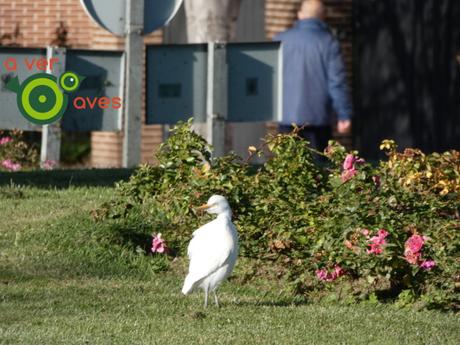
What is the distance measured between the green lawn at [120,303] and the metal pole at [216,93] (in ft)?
6.40

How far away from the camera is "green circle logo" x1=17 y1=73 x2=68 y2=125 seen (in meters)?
13.5

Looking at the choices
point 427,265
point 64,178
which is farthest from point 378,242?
point 64,178

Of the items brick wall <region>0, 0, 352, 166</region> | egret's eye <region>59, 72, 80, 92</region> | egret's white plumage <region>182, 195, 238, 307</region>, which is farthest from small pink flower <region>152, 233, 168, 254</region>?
brick wall <region>0, 0, 352, 166</region>

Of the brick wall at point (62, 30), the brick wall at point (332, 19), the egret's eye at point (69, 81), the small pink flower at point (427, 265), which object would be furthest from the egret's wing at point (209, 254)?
the brick wall at point (332, 19)

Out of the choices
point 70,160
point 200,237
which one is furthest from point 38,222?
point 70,160

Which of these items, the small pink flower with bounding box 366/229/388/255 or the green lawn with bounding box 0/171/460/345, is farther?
the small pink flower with bounding box 366/229/388/255

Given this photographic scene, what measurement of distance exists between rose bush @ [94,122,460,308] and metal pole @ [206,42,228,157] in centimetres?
212

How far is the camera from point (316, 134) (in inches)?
576

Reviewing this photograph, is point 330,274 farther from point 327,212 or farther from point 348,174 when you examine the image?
point 348,174

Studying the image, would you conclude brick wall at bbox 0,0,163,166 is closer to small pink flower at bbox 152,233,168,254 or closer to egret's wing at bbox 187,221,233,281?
small pink flower at bbox 152,233,168,254

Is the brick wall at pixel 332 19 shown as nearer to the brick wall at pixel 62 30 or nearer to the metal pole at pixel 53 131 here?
the brick wall at pixel 62 30

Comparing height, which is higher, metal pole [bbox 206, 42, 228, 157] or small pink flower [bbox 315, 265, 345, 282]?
metal pole [bbox 206, 42, 228, 157]

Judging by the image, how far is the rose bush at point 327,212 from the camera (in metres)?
10.0

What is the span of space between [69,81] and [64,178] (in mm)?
806
